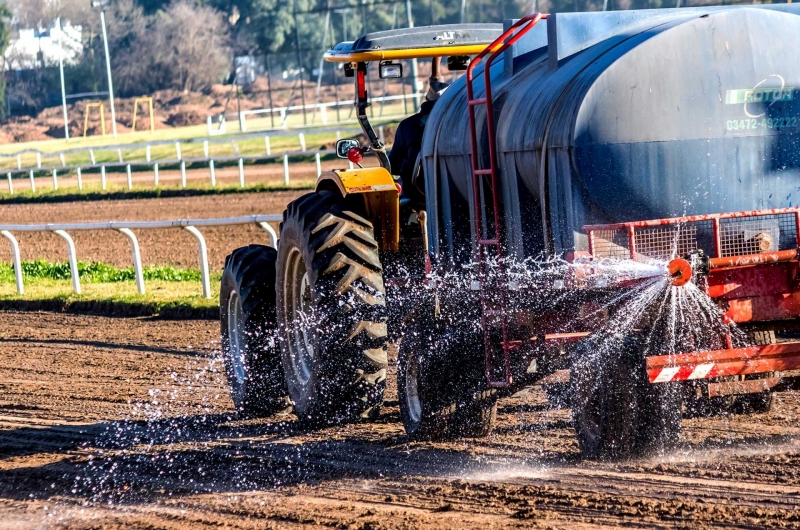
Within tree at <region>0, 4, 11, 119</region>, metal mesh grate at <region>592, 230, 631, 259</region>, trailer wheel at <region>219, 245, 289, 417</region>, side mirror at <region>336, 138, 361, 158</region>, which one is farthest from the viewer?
tree at <region>0, 4, 11, 119</region>

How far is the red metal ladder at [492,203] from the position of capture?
22.0 feet

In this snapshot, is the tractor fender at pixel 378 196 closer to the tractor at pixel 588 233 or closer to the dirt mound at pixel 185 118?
the tractor at pixel 588 233

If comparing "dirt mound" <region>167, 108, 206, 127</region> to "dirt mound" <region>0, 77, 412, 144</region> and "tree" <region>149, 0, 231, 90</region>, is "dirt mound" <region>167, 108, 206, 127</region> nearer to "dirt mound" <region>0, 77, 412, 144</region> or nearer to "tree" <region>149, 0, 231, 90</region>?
"dirt mound" <region>0, 77, 412, 144</region>

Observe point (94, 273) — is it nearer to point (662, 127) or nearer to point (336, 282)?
point (336, 282)

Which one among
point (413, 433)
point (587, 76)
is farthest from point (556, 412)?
point (587, 76)

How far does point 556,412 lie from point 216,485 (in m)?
2.32

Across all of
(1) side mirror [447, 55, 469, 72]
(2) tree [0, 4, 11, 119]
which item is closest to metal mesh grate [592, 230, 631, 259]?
(1) side mirror [447, 55, 469, 72]

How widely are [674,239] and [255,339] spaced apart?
133 inches

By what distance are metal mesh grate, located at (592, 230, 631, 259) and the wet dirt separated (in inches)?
435

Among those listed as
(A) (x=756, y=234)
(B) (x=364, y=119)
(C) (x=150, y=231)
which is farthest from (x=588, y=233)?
(C) (x=150, y=231)

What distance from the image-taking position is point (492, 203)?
274 inches

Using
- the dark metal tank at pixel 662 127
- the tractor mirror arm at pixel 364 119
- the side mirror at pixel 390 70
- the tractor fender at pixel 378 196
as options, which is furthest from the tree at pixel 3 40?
the dark metal tank at pixel 662 127

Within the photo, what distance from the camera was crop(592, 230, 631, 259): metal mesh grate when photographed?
6.10m

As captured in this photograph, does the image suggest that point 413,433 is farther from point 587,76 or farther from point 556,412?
point 587,76
